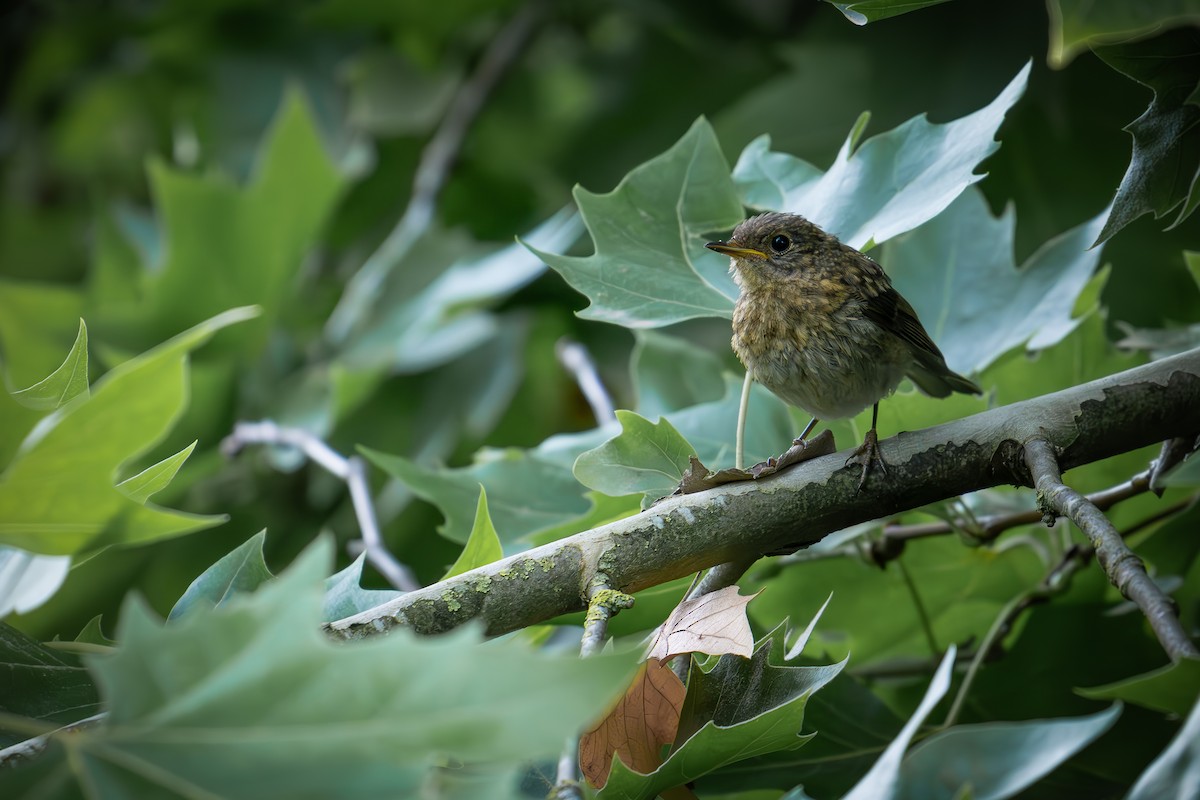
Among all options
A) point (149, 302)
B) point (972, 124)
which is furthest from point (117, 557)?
point (972, 124)

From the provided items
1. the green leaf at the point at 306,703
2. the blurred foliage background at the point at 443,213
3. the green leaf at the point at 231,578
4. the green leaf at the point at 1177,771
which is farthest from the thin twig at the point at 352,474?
the green leaf at the point at 1177,771

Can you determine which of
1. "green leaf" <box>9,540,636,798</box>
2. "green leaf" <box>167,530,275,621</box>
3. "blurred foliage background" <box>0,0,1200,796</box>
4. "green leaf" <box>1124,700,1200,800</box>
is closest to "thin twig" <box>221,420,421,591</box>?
"blurred foliage background" <box>0,0,1200,796</box>

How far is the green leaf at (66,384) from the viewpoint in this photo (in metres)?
1.29

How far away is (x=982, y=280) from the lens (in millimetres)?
1960

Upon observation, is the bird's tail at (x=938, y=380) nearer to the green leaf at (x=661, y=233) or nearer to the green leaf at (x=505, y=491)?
the green leaf at (x=661, y=233)

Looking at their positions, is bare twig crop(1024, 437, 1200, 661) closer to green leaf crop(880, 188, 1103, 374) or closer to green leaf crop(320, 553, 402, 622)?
green leaf crop(880, 188, 1103, 374)

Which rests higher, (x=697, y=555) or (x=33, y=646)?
(x=697, y=555)

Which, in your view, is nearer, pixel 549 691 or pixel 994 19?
pixel 549 691

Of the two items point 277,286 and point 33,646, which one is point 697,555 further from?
point 277,286

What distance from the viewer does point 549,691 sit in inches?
31.5

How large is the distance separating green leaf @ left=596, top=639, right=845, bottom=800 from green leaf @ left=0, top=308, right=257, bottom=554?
0.56 m

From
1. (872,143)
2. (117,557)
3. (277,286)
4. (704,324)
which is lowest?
(117,557)

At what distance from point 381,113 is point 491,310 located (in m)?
1.00

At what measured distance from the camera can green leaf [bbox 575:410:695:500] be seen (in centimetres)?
145
